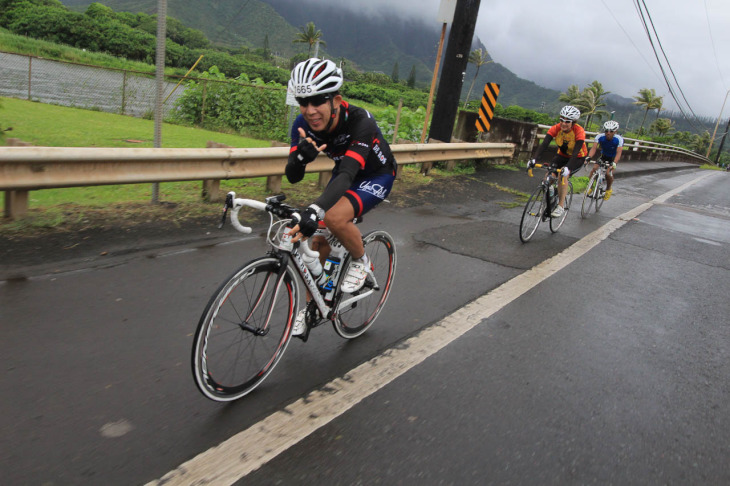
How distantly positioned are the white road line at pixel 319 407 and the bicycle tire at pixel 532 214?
244 centimetres

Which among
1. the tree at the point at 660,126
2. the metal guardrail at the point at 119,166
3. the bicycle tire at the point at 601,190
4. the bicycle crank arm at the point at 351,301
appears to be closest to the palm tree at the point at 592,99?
the tree at the point at 660,126

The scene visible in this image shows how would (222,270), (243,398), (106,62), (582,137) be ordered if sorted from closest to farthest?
(243,398), (222,270), (582,137), (106,62)

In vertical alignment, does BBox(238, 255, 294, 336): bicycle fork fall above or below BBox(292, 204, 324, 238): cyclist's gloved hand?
below

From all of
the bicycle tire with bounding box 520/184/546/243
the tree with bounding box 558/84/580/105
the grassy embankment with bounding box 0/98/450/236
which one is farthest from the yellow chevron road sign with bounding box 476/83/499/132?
the tree with bounding box 558/84/580/105

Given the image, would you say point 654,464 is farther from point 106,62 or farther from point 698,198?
point 106,62

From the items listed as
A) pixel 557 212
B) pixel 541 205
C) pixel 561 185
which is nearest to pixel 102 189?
pixel 541 205

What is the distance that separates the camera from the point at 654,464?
2.79 metres

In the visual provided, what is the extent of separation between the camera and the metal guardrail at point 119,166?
16.0 feet

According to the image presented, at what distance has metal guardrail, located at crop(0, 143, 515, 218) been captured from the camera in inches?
192

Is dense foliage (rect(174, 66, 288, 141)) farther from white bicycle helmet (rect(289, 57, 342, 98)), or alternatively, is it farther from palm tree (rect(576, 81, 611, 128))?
palm tree (rect(576, 81, 611, 128))

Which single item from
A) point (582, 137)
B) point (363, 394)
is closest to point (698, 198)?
point (582, 137)

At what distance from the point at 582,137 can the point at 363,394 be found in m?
6.87

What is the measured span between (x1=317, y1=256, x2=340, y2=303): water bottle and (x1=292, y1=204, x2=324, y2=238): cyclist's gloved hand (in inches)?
27.0

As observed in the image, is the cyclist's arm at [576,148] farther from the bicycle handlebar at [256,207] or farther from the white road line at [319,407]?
the bicycle handlebar at [256,207]
